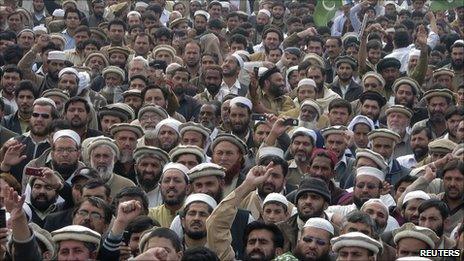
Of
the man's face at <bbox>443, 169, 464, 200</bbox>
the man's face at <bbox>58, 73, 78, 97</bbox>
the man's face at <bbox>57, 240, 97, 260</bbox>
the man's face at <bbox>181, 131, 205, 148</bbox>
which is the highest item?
the man's face at <bbox>58, 73, 78, 97</bbox>

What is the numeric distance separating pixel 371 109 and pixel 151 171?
357cm

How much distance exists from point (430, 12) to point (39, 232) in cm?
1068

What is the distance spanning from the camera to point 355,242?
30.6 ft

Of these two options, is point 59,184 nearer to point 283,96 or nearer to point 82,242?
point 82,242

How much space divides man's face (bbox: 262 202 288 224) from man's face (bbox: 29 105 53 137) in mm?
3106

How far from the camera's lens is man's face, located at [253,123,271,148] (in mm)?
13328

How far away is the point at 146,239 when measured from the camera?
30.7ft

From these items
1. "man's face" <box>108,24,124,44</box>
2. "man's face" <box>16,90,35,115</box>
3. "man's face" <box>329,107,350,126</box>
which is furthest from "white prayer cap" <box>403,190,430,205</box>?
"man's face" <box>108,24,124,44</box>

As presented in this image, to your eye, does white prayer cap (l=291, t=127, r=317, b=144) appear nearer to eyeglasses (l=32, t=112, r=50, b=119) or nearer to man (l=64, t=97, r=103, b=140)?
man (l=64, t=97, r=103, b=140)

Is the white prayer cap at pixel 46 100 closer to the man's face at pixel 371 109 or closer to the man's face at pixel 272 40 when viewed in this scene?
the man's face at pixel 371 109

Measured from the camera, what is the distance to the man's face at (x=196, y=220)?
33.3 ft

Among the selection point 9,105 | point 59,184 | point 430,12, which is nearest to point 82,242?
point 59,184

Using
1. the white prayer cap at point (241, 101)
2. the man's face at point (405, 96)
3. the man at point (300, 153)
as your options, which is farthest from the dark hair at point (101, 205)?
the man's face at point (405, 96)

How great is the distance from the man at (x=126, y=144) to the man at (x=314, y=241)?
288 centimetres
